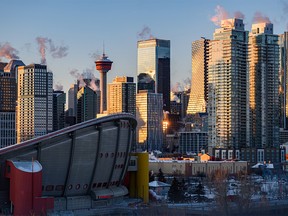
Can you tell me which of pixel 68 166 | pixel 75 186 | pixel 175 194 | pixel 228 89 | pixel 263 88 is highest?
pixel 263 88

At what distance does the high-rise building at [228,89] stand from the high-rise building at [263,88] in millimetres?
3959

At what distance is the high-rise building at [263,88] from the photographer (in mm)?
192250

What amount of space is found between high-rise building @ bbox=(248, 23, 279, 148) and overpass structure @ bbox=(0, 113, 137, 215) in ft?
380

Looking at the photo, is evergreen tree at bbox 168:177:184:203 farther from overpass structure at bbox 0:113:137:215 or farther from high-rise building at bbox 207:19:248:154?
high-rise building at bbox 207:19:248:154

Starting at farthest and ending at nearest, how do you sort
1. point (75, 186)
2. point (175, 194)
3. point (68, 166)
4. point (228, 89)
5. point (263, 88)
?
point (263, 88), point (228, 89), point (175, 194), point (75, 186), point (68, 166)

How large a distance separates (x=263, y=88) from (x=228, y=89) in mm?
11995

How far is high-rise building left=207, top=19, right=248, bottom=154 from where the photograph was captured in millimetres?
186625

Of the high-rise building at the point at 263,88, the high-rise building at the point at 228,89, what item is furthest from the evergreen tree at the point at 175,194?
the high-rise building at the point at 263,88

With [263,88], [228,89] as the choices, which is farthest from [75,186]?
[263,88]

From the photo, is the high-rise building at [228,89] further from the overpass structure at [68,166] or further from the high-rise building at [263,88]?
the overpass structure at [68,166]

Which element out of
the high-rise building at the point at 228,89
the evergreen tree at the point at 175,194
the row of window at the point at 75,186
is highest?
the high-rise building at the point at 228,89

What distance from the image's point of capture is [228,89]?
189125 mm

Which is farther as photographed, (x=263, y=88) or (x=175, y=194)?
(x=263, y=88)

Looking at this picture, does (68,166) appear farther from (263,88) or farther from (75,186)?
(263,88)
